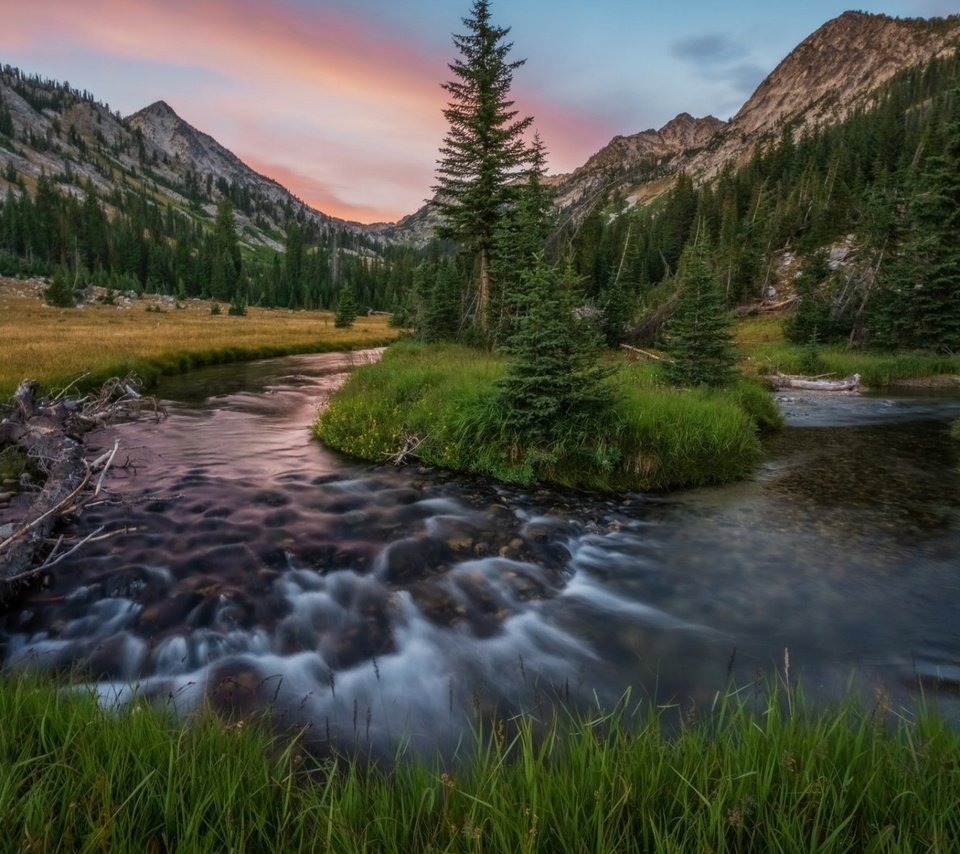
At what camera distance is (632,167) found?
16844 mm

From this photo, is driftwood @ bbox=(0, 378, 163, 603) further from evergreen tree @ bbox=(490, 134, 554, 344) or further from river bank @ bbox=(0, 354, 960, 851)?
evergreen tree @ bbox=(490, 134, 554, 344)

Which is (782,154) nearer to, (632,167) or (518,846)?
(632,167)

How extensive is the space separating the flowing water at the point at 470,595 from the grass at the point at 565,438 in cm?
63

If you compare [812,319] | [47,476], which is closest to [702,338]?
[47,476]

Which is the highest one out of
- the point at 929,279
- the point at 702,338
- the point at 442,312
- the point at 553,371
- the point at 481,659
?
the point at 929,279

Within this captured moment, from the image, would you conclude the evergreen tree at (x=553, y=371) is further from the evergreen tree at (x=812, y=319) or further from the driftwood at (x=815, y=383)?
the evergreen tree at (x=812, y=319)

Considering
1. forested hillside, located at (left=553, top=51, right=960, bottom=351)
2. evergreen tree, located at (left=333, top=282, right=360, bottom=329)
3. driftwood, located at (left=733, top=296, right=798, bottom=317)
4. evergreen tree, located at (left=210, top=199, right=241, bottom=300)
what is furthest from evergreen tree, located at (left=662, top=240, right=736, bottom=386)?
evergreen tree, located at (left=210, top=199, right=241, bottom=300)

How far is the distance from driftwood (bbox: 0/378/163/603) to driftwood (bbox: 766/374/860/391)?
2875 centimetres

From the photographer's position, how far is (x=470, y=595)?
657 centimetres

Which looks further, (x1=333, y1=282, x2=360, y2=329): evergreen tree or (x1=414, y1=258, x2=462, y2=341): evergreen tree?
(x1=333, y1=282, x2=360, y2=329): evergreen tree

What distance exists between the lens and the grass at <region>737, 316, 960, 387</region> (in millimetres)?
28656

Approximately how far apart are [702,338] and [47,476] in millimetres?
17957

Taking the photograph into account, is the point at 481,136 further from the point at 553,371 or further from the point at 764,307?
the point at 764,307

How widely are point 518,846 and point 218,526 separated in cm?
746
